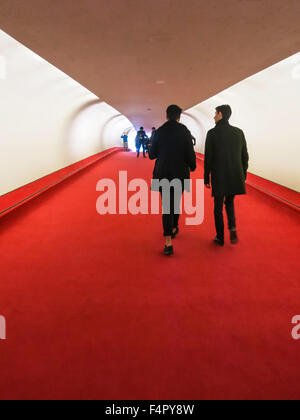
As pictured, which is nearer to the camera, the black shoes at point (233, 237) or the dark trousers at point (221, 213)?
the dark trousers at point (221, 213)

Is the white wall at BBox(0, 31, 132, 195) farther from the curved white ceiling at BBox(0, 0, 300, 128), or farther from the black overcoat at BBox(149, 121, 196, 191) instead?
the black overcoat at BBox(149, 121, 196, 191)

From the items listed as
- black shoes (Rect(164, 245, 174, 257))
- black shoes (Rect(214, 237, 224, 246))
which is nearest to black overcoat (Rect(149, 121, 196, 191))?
black shoes (Rect(164, 245, 174, 257))

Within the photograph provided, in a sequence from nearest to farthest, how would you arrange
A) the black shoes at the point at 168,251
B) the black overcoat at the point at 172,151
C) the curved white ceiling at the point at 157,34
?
the curved white ceiling at the point at 157,34 → the black overcoat at the point at 172,151 → the black shoes at the point at 168,251

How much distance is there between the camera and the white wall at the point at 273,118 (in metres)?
5.79

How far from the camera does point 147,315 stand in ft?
7.82

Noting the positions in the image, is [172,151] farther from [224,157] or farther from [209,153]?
[224,157]

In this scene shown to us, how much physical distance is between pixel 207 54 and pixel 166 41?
0.95m

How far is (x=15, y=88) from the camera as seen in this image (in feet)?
19.1

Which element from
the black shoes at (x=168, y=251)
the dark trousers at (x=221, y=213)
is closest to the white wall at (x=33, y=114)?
the black shoes at (x=168, y=251)

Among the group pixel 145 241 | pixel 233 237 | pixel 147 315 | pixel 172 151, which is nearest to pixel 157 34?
pixel 172 151
